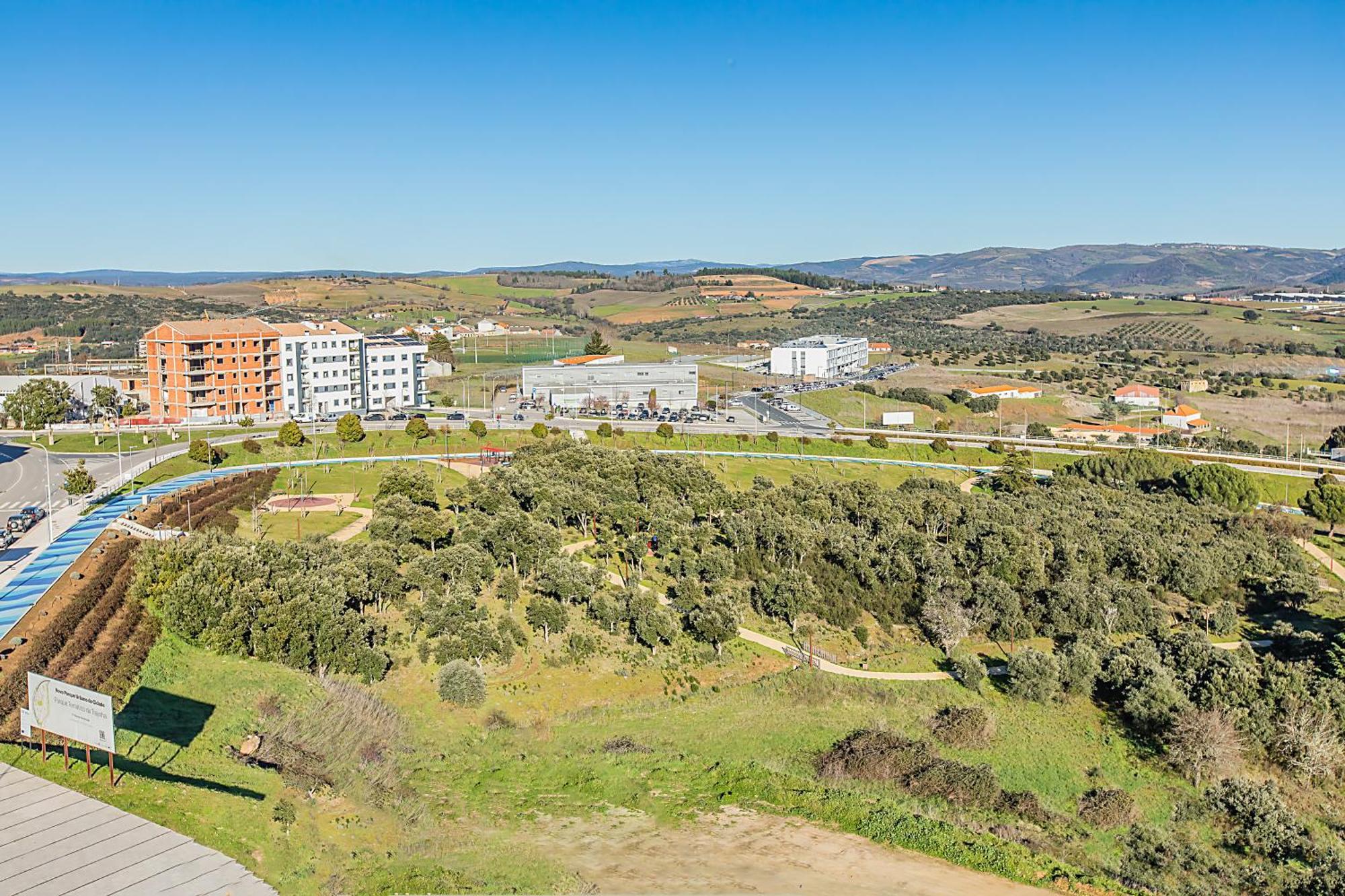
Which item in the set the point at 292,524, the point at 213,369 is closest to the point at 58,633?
the point at 292,524

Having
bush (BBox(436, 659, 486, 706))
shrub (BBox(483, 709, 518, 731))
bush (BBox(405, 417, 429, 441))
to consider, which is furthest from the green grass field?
bush (BBox(405, 417, 429, 441))

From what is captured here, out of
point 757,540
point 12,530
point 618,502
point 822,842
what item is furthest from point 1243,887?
point 12,530

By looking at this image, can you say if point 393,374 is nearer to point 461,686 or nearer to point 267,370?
point 267,370

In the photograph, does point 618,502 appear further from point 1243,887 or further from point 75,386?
point 75,386

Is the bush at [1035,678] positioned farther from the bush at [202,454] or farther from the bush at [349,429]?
the bush at [202,454]

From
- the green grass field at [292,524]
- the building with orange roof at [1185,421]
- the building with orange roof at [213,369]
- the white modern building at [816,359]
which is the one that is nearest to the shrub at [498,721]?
the green grass field at [292,524]

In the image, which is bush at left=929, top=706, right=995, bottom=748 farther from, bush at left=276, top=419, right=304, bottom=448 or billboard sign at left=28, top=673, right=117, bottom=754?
bush at left=276, top=419, right=304, bottom=448
